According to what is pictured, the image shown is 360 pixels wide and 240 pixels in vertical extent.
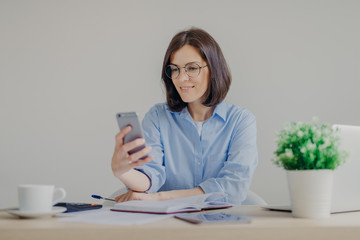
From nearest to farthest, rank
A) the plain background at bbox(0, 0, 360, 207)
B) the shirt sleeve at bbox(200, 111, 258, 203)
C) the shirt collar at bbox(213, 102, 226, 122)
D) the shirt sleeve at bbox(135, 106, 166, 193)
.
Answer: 1. the shirt sleeve at bbox(200, 111, 258, 203)
2. the shirt sleeve at bbox(135, 106, 166, 193)
3. the shirt collar at bbox(213, 102, 226, 122)
4. the plain background at bbox(0, 0, 360, 207)

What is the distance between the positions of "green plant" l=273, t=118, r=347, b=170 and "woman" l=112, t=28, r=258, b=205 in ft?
2.60

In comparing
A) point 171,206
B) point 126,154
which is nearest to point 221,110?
point 126,154

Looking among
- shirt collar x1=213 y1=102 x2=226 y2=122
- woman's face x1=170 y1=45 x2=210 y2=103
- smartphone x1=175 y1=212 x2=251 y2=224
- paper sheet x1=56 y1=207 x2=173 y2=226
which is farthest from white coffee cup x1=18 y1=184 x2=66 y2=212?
shirt collar x1=213 y1=102 x2=226 y2=122

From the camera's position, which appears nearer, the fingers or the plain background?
the fingers

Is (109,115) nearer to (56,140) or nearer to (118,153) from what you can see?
(56,140)

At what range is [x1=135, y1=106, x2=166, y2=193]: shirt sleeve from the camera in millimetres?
1904

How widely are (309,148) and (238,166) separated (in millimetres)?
790

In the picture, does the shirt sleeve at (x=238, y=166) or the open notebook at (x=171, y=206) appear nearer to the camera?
the open notebook at (x=171, y=206)

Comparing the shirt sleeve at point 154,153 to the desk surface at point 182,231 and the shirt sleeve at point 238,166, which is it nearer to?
the shirt sleeve at point 238,166

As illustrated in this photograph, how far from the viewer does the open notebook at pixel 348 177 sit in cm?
127

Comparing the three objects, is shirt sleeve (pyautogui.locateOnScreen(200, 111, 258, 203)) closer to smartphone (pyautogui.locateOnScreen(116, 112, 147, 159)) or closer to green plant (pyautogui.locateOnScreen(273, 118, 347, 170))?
smartphone (pyautogui.locateOnScreen(116, 112, 147, 159))

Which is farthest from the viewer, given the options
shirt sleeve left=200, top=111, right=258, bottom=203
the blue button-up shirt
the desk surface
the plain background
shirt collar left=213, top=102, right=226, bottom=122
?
the plain background

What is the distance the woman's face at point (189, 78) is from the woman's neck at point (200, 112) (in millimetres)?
104

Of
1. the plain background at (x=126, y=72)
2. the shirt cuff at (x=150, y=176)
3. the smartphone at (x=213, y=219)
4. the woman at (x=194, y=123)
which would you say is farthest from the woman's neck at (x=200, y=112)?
the smartphone at (x=213, y=219)
